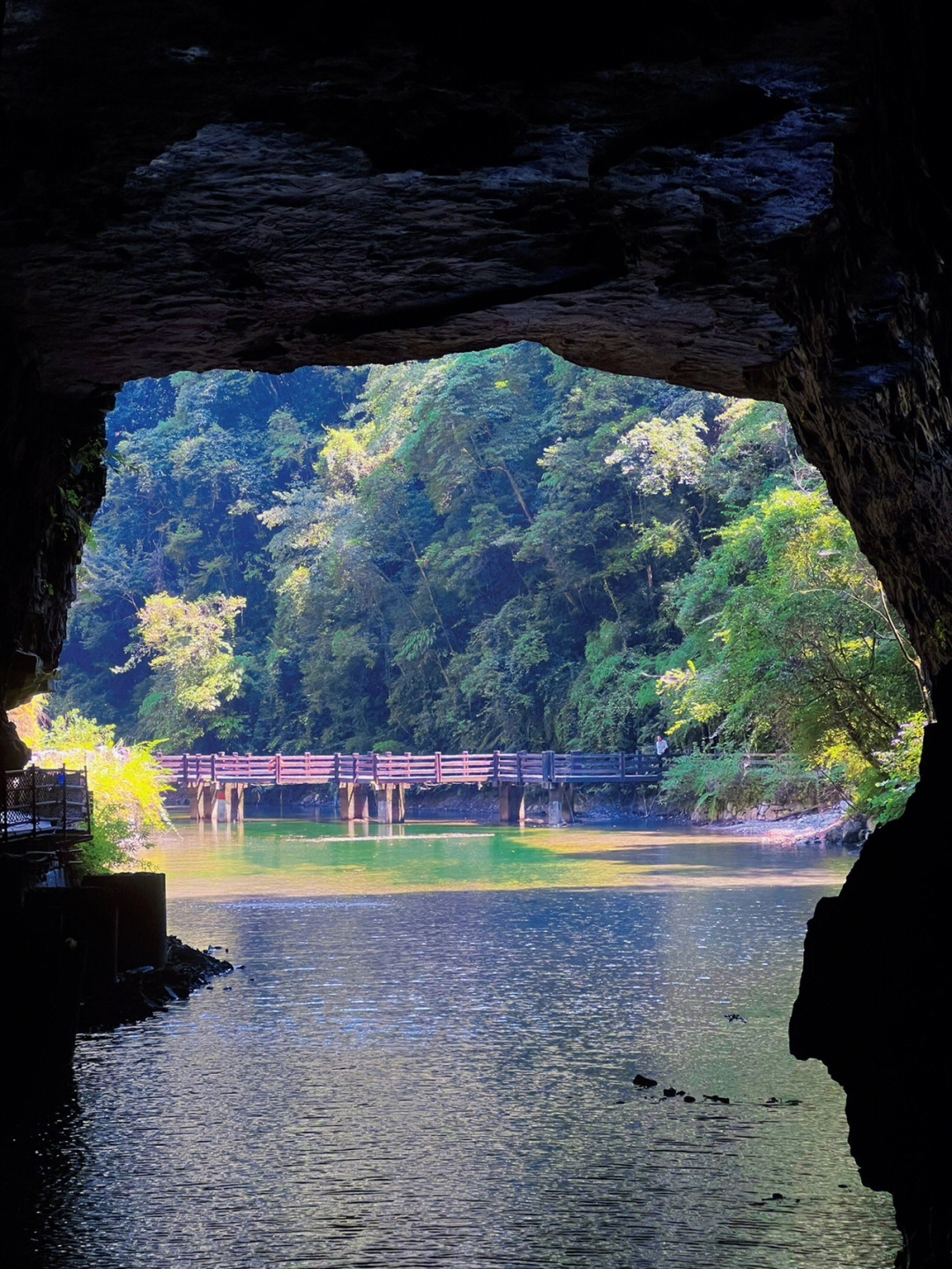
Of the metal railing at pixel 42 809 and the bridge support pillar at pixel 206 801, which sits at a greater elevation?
the metal railing at pixel 42 809

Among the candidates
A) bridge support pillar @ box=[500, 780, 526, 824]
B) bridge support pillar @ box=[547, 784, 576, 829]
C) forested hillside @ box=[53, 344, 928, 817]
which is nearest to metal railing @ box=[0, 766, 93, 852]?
forested hillside @ box=[53, 344, 928, 817]

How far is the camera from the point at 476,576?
158ft

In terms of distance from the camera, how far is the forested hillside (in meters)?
26.5

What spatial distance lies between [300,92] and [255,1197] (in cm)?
618

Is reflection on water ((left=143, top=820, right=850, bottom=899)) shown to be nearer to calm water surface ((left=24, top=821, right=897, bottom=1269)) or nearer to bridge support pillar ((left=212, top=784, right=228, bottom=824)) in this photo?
calm water surface ((left=24, top=821, right=897, bottom=1269))

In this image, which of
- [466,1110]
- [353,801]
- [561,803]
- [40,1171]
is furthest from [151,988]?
[353,801]

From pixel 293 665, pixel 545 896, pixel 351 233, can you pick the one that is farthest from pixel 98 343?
pixel 293 665

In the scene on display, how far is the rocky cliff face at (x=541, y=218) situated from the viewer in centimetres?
616

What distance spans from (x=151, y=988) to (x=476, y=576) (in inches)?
1351

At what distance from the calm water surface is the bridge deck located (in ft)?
66.3

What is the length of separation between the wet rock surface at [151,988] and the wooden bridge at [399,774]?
81.2ft

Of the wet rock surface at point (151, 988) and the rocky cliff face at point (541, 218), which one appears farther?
the wet rock surface at point (151, 988)

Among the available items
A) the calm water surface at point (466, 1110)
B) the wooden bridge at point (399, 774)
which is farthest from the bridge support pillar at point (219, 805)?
the calm water surface at point (466, 1110)

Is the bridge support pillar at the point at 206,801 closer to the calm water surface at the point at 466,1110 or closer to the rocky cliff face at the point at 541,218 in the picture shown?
the calm water surface at the point at 466,1110
